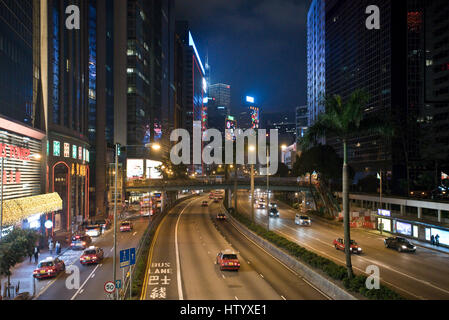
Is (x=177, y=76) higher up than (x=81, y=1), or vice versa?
(x=177, y=76)

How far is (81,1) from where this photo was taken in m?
58.2

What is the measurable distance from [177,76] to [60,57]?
139884mm

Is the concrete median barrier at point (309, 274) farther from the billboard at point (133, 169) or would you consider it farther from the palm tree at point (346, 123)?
the billboard at point (133, 169)

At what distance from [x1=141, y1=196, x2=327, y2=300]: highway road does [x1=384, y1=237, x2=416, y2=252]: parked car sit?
1338cm

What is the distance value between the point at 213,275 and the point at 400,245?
2075cm

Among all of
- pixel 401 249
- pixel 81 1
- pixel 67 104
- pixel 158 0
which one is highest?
pixel 158 0

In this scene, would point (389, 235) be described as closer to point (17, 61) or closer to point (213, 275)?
point (213, 275)

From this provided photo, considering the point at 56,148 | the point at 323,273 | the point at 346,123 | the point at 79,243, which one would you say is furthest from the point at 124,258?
the point at 56,148

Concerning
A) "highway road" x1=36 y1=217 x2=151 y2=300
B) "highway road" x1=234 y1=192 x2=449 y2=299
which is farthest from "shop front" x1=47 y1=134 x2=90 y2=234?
"highway road" x1=234 y1=192 x2=449 y2=299

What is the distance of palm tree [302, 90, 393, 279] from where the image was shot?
2239 centimetres

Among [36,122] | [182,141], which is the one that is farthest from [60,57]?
[182,141]

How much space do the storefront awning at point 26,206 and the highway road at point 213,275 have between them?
11.4 metres

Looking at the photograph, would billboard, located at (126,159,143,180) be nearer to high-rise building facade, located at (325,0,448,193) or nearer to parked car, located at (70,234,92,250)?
high-rise building facade, located at (325,0,448,193)

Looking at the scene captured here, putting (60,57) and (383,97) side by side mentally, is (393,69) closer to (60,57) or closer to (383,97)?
(383,97)
